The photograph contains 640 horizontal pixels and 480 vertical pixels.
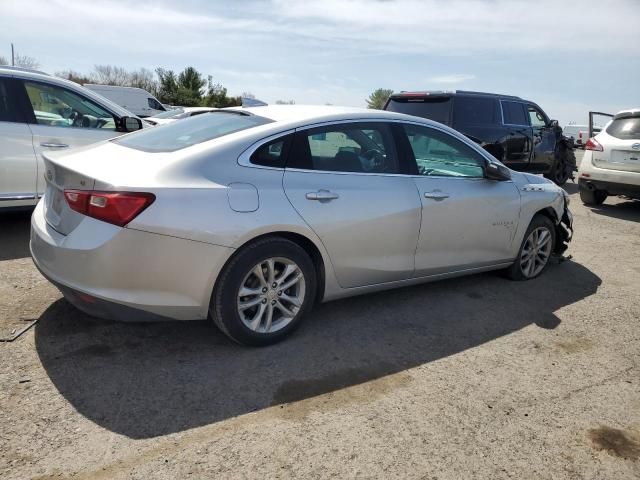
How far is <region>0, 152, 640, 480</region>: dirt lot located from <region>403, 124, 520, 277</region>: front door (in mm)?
469

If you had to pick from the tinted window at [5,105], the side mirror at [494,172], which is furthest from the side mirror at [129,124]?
the side mirror at [494,172]

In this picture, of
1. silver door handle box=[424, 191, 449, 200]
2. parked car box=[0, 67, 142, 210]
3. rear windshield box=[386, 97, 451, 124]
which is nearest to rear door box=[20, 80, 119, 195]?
parked car box=[0, 67, 142, 210]

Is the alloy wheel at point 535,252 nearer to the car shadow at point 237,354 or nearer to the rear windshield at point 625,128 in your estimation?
the car shadow at point 237,354

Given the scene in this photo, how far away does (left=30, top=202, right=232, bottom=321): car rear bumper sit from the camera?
2.88 m

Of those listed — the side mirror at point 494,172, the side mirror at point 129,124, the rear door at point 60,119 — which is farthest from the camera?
the side mirror at point 129,124

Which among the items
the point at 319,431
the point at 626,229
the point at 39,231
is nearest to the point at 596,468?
the point at 319,431

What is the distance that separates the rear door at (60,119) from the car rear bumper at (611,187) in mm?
7958

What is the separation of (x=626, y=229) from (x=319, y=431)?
24.2ft

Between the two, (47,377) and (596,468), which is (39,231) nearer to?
(47,377)

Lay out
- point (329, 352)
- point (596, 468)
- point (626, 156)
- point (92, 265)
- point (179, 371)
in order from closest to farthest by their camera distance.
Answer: point (596, 468) → point (92, 265) → point (179, 371) → point (329, 352) → point (626, 156)

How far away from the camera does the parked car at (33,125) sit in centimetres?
525

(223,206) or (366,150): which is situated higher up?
(366,150)

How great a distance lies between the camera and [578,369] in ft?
11.5

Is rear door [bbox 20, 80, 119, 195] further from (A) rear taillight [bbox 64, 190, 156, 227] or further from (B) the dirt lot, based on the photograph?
(A) rear taillight [bbox 64, 190, 156, 227]
